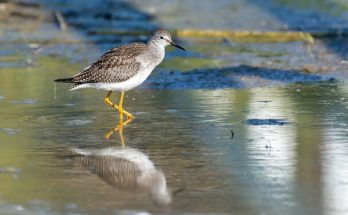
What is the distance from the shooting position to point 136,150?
362 inches

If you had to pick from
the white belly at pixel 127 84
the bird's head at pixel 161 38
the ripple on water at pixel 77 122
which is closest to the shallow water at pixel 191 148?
the ripple on water at pixel 77 122

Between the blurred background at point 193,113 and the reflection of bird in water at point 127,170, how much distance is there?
0.09ft

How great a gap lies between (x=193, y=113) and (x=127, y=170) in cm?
296

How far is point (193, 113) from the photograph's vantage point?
11.3 m

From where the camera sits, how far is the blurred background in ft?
24.5

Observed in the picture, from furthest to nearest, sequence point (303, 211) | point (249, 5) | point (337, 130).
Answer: point (249, 5) < point (337, 130) < point (303, 211)

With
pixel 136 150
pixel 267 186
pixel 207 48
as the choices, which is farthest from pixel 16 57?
pixel 267 186

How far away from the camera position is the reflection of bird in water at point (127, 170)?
7.66m

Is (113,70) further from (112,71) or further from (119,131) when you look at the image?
(119,131)

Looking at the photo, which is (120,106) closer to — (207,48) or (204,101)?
(204,101)

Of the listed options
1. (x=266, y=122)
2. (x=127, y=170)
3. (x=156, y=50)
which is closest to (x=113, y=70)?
(x=156, y=50)

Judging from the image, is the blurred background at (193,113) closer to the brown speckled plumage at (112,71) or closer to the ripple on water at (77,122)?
the ripple on water at (77,122)

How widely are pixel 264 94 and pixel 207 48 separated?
440cm

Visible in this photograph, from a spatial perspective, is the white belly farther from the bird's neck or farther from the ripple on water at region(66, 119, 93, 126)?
the ripple on water at region(66, 119, 93, 126)
